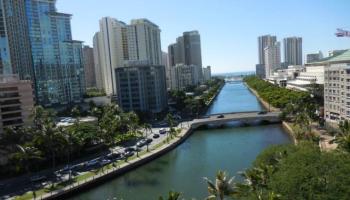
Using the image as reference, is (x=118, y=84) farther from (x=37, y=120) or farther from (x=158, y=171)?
(x=158, y=171)

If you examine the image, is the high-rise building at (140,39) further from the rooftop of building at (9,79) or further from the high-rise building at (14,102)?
the high-rise building at (14,102)

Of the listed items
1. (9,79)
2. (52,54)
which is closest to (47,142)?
(9,79)

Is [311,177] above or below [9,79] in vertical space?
below

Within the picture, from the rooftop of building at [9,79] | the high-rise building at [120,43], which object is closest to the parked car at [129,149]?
the rooftop of building at [9,79]

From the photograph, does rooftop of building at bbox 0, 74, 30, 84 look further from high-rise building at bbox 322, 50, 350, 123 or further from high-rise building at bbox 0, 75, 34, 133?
high-rise building at bbox 322, 50, 350, 123

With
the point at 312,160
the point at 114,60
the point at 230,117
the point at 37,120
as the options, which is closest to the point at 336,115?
the point at 230,117

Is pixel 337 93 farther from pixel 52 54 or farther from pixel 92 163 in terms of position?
pixel 52 54
